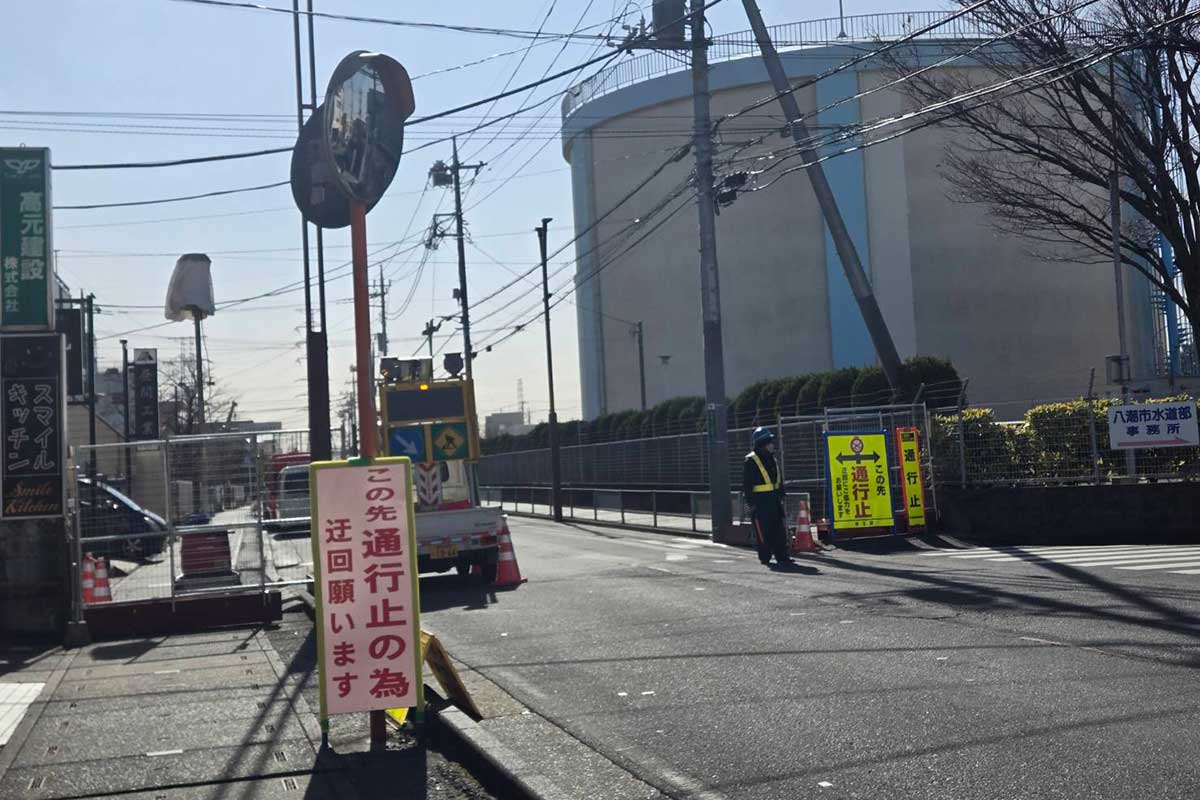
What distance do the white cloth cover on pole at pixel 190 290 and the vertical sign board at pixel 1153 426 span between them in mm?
14486

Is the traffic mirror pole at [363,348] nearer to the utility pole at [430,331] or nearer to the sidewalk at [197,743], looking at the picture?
the sidewalk at [197,743]

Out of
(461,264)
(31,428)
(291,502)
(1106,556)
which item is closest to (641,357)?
(461,264)

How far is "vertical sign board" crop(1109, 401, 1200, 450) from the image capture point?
738 inches

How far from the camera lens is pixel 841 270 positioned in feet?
150

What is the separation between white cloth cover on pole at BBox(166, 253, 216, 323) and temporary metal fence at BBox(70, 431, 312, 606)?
19.6 ft

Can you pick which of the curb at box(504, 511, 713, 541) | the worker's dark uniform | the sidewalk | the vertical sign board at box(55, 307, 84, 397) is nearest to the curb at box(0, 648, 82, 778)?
the sidewalk

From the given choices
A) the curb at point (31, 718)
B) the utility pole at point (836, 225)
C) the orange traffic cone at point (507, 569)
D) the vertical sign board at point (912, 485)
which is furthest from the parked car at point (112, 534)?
the utility pole at point (836, 225)

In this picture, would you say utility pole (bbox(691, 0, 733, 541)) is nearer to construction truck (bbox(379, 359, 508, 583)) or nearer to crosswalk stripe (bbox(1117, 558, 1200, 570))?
construction truck (bbox(379, 359, 508, 583))

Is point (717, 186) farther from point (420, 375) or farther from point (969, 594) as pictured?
point (969, 594)

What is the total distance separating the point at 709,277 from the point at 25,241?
1501cm

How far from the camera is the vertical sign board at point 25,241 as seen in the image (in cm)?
1328

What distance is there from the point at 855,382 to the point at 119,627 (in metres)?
19.6

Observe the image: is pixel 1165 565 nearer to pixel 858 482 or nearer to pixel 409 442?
pixel 858 482

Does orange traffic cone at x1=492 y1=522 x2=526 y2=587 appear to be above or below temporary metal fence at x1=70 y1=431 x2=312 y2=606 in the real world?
below
